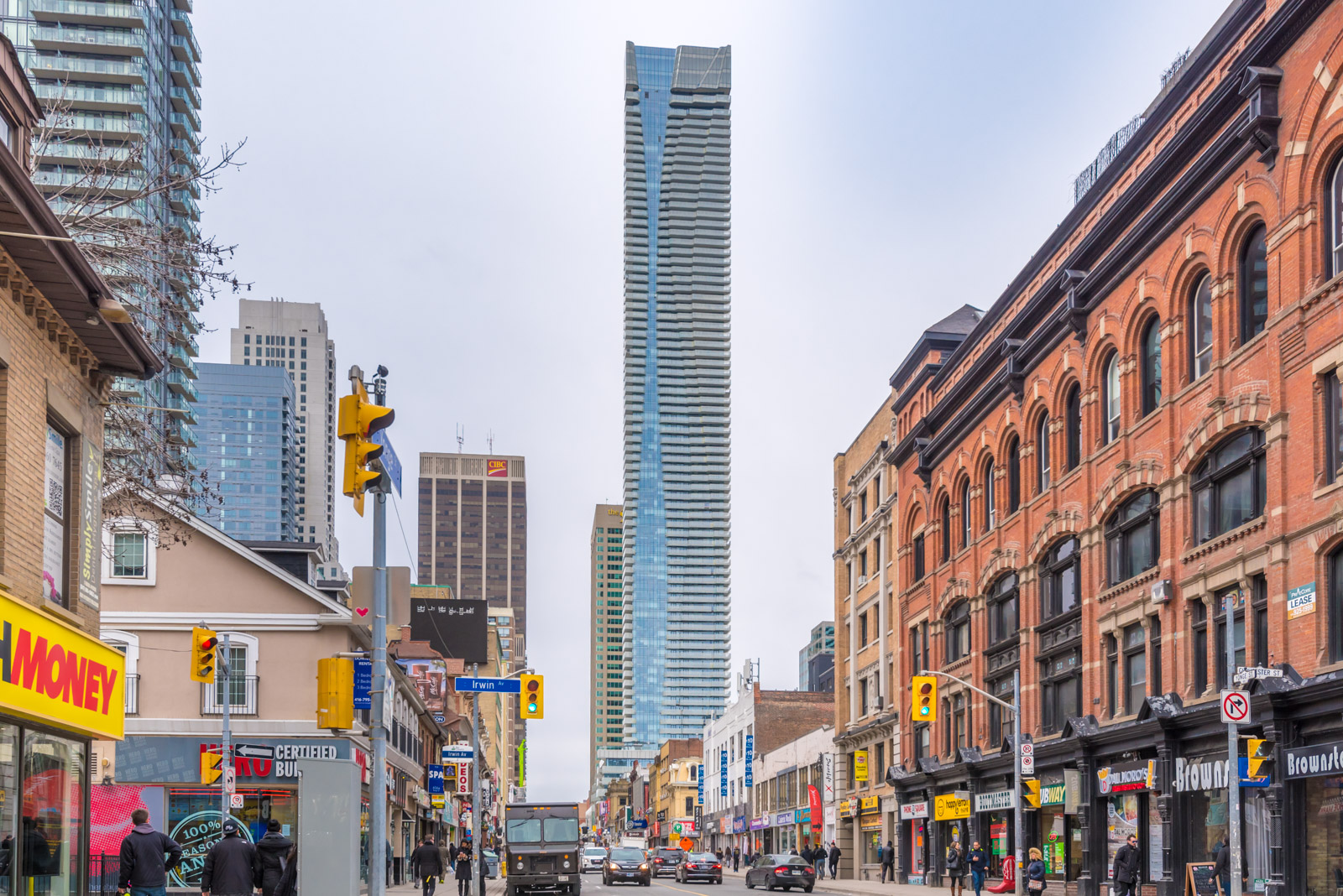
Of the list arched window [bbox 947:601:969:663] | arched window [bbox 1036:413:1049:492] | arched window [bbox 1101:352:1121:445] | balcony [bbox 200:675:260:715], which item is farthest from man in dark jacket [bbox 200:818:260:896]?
arched window [bbox 947:601:969:663]

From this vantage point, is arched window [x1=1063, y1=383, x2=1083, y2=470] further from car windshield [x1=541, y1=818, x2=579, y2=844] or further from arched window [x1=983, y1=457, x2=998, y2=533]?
car windshield [x1=541, y1=818, x2=579, y2=844]

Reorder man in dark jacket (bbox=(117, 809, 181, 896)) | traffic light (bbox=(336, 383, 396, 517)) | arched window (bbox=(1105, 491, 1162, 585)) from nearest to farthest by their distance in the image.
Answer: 1. traffic light (bbox=(336, 383, 396, 517))
2. man in dark jacket (bbox=(117, 809, 181, 896))
3. arched window (bbox=(1105, 491, 1162, 585))

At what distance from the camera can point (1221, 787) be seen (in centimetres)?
3136

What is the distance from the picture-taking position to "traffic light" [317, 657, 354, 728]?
→ 50.2 ft

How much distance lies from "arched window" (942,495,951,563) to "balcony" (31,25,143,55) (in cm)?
7844

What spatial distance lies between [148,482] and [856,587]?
170 feet

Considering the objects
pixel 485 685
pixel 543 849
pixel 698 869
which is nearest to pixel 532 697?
pixel 485 685

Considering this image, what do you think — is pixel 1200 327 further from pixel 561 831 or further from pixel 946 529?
pixel 946 529

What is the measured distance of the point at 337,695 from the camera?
15352 millimetres

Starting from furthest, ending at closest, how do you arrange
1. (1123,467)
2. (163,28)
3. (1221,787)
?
(163,28), (1123,467), (1221,787)

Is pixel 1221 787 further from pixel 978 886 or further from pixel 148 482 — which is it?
pixel 148 482

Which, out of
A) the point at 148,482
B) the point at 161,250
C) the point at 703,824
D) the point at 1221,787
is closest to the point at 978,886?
the point at 1221,787

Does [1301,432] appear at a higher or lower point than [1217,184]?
lower

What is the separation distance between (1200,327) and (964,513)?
68.9 ft
